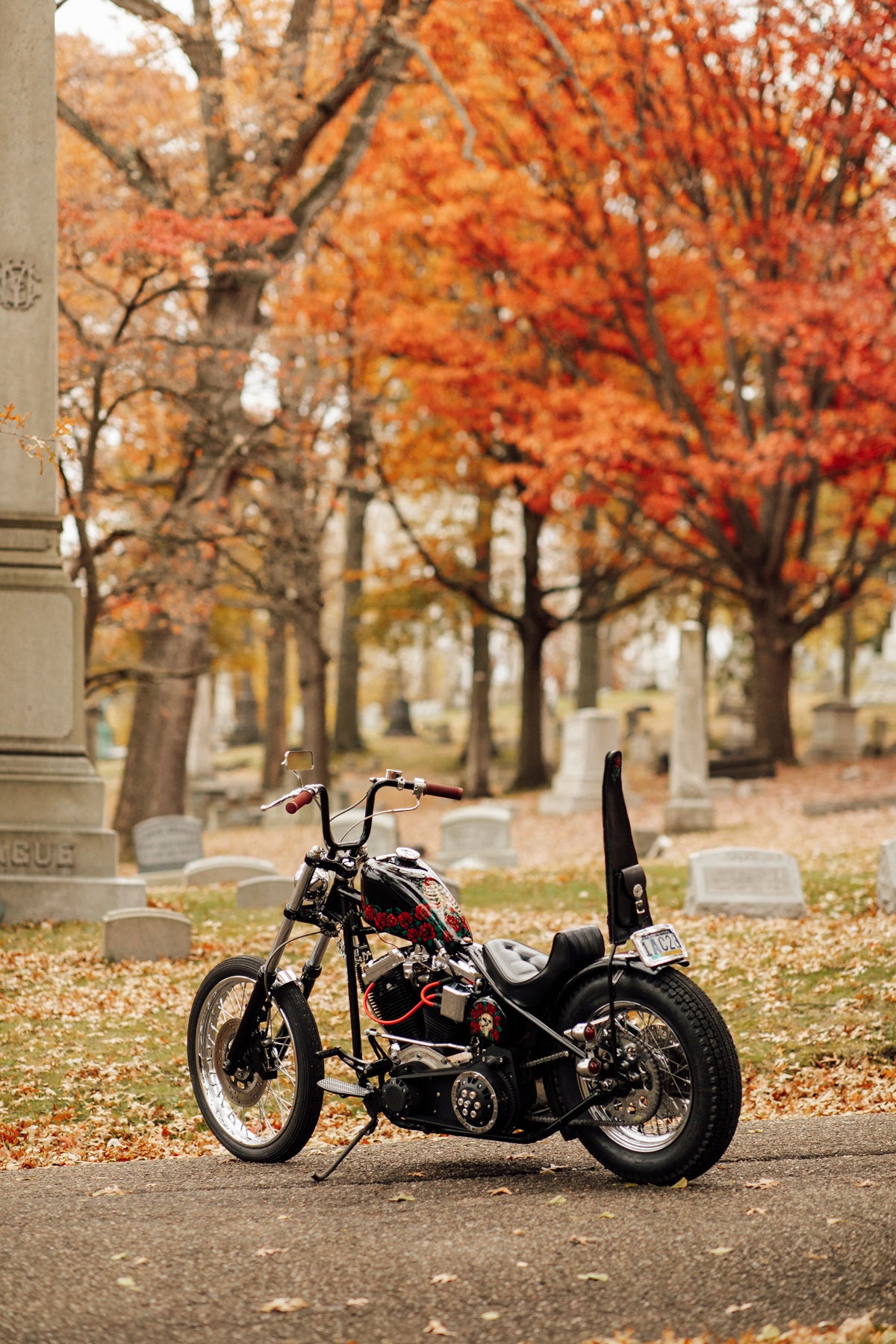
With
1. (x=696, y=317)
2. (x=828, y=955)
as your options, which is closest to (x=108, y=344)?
(x=828, y=955)

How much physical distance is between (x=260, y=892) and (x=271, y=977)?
21.7ft

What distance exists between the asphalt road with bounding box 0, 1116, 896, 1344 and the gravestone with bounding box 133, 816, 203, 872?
37.2 feet

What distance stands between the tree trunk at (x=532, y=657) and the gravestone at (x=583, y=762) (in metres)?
4.33

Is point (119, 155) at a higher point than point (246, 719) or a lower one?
higher

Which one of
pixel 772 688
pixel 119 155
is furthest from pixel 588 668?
pixel 119 155

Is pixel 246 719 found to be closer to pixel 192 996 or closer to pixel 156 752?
pixel 156 752

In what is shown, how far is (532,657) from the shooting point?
2750 cm

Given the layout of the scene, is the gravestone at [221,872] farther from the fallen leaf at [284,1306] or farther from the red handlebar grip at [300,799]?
the fallen leaf at [284,1306]

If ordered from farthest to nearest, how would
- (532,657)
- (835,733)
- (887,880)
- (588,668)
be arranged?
1. (588,668)
2. (835,733)
3. (532,657)
4. (887,880)

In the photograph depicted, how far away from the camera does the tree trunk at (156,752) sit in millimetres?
19281

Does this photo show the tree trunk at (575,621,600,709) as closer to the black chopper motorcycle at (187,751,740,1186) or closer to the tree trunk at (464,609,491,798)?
the tree trunk at (464,609,491,798)

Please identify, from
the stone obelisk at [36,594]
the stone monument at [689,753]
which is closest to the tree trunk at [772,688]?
the stone monument at [689,753]

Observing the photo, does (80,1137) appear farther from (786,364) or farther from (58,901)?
(786,364)

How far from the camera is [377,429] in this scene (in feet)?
86.5
